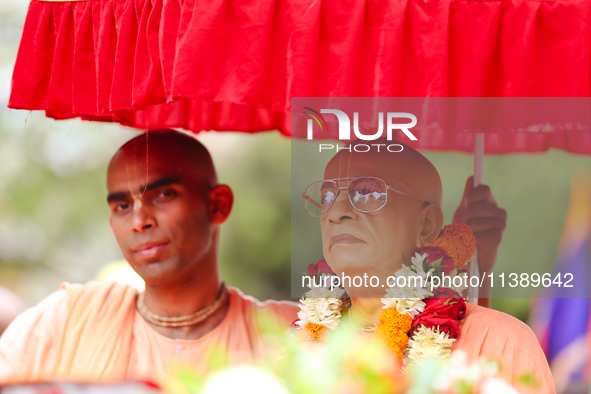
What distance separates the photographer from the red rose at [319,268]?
186 cm

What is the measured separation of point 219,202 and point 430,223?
40.3 inches

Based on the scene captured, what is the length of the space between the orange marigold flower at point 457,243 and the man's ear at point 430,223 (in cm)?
2

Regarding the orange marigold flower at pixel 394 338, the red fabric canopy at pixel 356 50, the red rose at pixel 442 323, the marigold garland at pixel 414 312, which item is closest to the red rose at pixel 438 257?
the marigold garland at pixel 414 312

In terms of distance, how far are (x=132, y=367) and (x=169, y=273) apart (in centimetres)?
43

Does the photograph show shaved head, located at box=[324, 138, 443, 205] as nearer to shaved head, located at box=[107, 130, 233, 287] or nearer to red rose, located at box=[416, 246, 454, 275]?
red rose, located at box=[416, 246, 454, 275]

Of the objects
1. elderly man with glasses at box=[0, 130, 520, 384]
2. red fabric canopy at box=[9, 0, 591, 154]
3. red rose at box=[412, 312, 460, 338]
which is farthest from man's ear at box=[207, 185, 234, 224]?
red rose at box=[412, 312, 460, 338]

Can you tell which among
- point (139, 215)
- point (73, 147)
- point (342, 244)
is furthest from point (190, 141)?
point (73, 147)

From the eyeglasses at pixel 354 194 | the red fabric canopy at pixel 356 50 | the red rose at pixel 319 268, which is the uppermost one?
the red fabric canopy at pixel 356 50

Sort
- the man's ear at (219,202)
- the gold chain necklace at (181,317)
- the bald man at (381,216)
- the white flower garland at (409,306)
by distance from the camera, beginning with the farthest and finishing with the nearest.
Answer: the man's ear at (219,202), the gold chain necklace at (181,317), the bald man at (381,216), the white flower garland at (409,306)

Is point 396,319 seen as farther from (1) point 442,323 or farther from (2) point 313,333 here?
(2) point 313,333

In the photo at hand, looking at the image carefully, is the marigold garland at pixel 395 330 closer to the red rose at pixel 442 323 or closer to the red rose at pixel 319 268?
the red rose at pixel 442 323

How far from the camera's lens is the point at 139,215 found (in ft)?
7.18

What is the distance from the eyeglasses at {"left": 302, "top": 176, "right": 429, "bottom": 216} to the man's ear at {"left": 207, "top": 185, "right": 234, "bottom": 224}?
672 mm

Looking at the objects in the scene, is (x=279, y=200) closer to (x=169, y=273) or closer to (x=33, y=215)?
(x=33, y=215)
